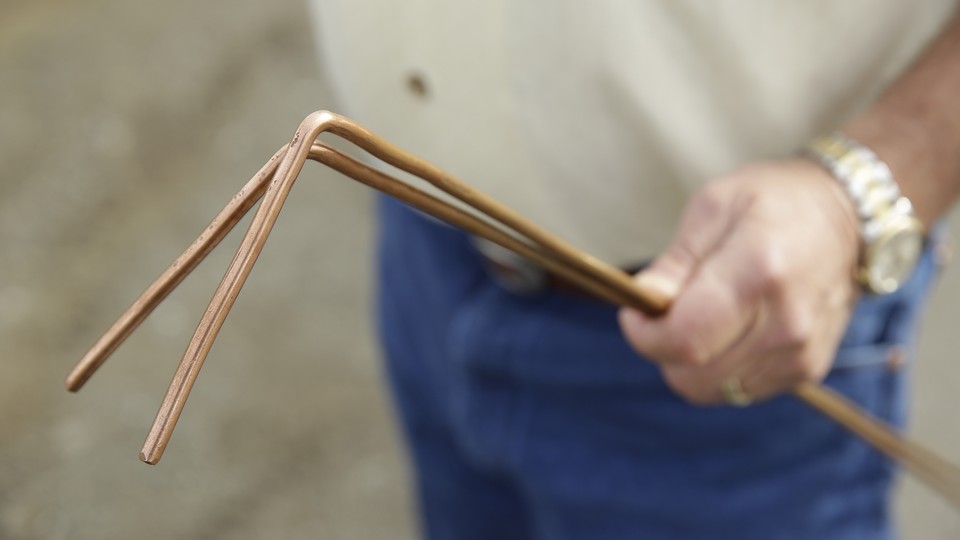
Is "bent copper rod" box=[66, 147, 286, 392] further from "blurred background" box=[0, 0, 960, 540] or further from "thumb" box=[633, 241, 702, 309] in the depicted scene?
"blurred background" box=[0, 0, 960, 540]

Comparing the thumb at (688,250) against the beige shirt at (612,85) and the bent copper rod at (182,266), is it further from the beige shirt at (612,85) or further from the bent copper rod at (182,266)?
the bent copper rod at (182,266)

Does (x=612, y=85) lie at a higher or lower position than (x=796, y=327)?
higher

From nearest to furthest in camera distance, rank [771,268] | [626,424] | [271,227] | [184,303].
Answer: [271,227]
[771,268]
[626,424]
[184,303]

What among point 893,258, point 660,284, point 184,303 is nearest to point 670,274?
point 660,284

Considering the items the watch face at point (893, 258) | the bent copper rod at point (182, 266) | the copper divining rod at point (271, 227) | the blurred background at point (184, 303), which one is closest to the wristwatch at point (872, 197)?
the watch face at point (893, 258)

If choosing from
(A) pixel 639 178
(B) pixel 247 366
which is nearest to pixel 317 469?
(B) pixel 247 366

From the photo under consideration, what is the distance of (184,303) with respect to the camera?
141cm

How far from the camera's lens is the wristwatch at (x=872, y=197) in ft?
1.45

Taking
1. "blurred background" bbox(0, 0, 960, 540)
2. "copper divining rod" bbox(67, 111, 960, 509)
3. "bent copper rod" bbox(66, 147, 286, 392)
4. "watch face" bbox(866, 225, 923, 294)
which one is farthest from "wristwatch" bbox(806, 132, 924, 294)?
"blurred background" bbox(0, 0, 960, 540)

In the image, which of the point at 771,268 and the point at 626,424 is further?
the point at 626,424

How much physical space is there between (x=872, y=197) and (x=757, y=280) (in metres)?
0.08

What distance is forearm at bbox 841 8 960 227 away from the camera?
1.47 feet

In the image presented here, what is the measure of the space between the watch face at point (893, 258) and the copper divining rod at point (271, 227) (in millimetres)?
122

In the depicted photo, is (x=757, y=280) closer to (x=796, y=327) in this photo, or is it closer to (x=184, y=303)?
(x=796, y=327)
